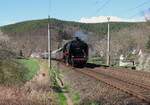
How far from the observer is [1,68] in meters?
32.2

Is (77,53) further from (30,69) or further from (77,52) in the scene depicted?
(30,69)

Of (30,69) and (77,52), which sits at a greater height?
(77,52)

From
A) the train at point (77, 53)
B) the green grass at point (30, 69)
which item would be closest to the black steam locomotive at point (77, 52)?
the train at point (77, 53)

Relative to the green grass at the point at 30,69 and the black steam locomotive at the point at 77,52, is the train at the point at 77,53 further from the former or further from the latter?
the green grass at the point at 30,69

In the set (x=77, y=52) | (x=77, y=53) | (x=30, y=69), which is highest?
(x=77, y=52)

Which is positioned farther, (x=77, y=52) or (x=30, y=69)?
(x=30, y=69)

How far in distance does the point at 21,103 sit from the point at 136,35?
367 feet

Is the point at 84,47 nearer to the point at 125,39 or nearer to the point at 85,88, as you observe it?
the point at 85,88

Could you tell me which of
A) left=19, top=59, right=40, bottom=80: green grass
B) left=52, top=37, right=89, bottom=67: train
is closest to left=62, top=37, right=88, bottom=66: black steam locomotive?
left=52, top=37, right=89, bottom=67: train

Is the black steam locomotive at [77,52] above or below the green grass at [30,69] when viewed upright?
above

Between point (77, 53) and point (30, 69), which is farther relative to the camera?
point (30, 69)

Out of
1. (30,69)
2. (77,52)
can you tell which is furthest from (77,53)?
(30,69)

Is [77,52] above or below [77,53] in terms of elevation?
above

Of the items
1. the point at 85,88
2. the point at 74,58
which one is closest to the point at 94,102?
the point at 85,88
